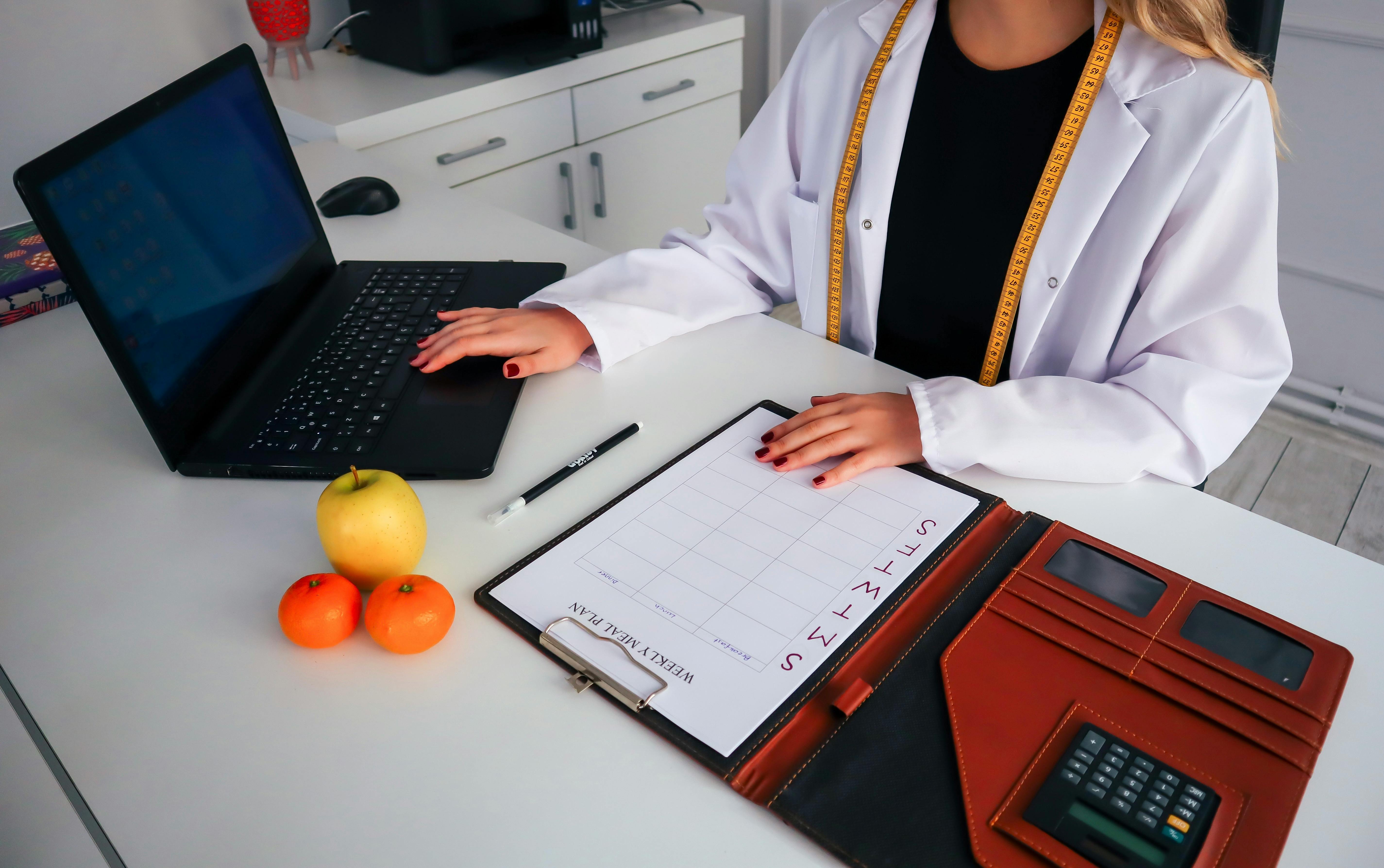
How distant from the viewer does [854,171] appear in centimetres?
118

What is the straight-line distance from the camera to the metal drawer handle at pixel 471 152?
1.99 meters

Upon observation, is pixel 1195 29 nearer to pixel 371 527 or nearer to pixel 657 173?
pixel 371 527

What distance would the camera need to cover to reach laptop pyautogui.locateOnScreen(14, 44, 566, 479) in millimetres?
785

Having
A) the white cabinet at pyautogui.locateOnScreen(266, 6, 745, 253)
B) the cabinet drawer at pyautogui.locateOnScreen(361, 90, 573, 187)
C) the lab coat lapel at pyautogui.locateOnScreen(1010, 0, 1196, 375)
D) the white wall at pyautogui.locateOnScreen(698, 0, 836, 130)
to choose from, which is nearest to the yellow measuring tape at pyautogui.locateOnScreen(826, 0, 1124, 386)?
the lab coat lapel at pyautogui.locateOnScreen(1010, 0, 1196, 375)

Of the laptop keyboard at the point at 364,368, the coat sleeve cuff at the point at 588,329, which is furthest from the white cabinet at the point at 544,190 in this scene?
the coat sleeve cuff at the point at 588,329

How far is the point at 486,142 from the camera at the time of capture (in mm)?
2074

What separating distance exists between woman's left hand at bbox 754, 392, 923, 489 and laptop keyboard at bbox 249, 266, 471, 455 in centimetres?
41

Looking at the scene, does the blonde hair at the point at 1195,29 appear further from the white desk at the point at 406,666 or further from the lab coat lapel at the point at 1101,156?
the white desk at the point at 406,666

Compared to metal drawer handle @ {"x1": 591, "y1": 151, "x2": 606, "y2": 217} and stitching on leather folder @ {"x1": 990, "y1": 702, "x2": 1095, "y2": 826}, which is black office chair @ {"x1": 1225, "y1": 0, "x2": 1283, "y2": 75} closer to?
stitching on leather folder @ {"x1": 990, "y1": 702, "x2": 1095, "y2": 826}

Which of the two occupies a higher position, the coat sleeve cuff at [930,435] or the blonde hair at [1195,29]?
the blonde hair at [1195,29]

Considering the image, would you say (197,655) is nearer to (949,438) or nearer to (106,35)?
(949,438)

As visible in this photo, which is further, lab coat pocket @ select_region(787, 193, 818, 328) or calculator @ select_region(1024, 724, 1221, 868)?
lab coat pocket @ select_region(787, 193, 818, 328)

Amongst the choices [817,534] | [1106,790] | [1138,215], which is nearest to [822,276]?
[1138,215]

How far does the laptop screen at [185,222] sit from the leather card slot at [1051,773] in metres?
0.79
